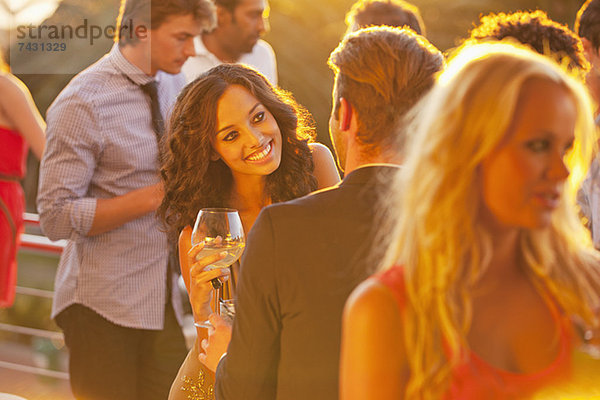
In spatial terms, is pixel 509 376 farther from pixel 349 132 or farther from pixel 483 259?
pixel 349 132

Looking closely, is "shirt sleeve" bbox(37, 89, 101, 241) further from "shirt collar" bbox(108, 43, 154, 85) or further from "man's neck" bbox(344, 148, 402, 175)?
"man's neck" bbox(344, 148, 402, 175)

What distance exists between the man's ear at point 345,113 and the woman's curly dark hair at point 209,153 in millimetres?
738

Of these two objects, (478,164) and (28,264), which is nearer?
(478,164)

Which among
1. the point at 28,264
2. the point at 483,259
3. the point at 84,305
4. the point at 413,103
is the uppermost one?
the point at 413,103

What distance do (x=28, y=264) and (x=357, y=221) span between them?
30.0 ft

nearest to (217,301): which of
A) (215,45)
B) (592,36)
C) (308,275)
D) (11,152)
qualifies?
(308,275)

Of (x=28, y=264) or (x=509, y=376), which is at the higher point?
(x=509, y=376)

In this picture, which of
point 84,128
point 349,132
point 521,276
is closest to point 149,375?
point 84,128

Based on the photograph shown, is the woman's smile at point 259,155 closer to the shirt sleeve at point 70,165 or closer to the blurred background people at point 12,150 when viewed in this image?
the shirt sleeve at point 70,165

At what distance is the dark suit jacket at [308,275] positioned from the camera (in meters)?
1.07

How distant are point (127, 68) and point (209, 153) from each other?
0.74 m

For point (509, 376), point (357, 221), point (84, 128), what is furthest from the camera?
point (84, 128)

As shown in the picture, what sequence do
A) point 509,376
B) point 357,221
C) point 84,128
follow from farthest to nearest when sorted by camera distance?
point 84,128 < point 357,221 < point 509,376

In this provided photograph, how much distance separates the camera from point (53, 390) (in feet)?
12.7
